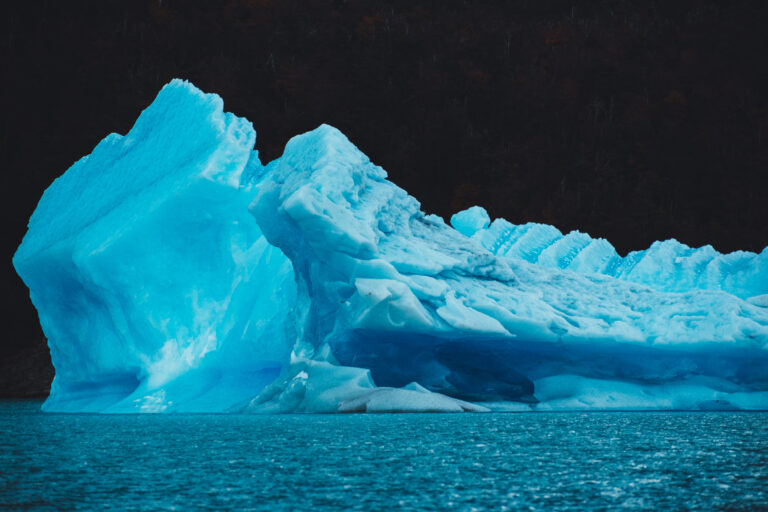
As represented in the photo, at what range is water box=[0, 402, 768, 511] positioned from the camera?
4.11m

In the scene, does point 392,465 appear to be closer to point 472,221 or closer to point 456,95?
point 472,221

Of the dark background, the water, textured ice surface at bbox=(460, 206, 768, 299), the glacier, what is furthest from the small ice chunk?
the water

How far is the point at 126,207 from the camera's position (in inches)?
444

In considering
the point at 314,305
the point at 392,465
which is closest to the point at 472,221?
the point at 314,305

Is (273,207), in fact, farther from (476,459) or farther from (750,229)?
(750,229)

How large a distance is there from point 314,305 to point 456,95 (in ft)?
51.5

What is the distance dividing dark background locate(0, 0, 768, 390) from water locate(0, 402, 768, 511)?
15.5 meters

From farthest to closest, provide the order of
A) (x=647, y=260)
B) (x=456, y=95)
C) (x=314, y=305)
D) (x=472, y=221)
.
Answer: (x=456, y=95) < (x=472, y=221) < (x=647, y=260) < (x=314, y=305)

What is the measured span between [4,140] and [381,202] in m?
18.5

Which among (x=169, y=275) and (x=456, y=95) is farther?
(x=456, y=95)

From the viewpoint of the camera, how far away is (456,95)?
81.9 feet

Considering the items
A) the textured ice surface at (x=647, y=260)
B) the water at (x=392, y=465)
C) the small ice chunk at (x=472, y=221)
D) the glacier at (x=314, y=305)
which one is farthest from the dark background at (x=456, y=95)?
the water at (x=392, y=465)

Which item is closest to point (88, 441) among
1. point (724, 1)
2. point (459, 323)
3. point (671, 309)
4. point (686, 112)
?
point (459, 323)

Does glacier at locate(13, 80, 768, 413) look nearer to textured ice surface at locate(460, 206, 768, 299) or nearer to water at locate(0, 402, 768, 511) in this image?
textured ice surface at locate(460, 206, 768, 299)
